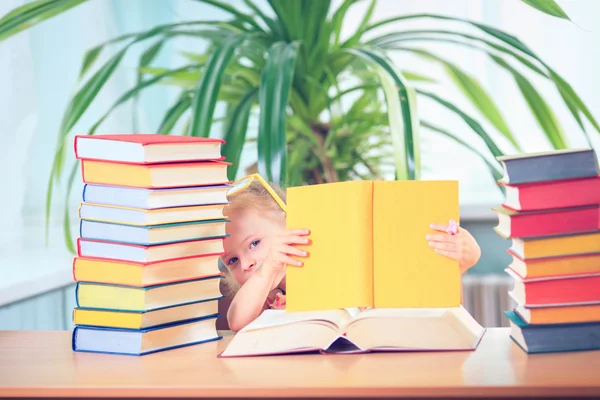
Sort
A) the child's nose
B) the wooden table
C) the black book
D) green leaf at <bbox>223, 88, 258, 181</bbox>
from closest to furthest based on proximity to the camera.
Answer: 1. the wooden table
2. the black book
3. the child's nose
4. green leaf at <bbox>223, 88, 258, 181</bbox>

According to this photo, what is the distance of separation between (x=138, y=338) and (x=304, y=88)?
0.80m

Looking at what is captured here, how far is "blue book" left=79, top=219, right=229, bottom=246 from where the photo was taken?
786 mm

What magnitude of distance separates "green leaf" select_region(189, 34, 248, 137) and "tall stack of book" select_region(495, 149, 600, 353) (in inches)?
23.1

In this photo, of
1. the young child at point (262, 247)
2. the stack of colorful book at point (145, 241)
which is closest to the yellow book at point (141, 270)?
the stack of colorful book at point (145, 241)

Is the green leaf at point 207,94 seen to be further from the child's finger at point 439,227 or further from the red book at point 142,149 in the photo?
the child's finger at point 439,227

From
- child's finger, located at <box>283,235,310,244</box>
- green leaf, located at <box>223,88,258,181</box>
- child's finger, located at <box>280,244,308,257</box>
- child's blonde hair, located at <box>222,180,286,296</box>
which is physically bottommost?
child's finger, located at <box>280,244,308,257</box>

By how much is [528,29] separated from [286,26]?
127 cm

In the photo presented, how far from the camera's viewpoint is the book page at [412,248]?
77cm

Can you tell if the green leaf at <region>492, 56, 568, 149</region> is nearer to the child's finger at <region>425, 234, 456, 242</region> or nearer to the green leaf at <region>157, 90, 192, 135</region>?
the child's finger at <region>425, 234, 456, 242</region>

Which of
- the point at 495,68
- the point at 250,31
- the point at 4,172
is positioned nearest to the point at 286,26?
the point at 250,31

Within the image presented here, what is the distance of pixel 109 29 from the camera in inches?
73.3

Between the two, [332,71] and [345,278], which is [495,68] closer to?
[332,71]

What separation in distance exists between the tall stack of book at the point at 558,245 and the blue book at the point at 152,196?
1.28ft

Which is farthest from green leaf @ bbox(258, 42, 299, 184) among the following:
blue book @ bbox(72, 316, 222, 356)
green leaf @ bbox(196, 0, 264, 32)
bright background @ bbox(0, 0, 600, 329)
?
bright background @ bbox(0, 0, 600, 329)
